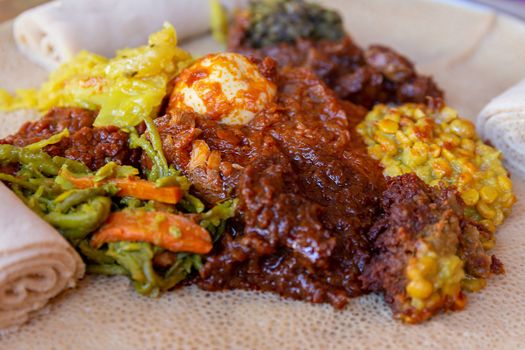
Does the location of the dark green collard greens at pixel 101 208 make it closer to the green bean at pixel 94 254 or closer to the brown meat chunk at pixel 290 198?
the green bean at pixel 94 254

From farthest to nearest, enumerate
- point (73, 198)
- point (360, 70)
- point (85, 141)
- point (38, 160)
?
point (360, 70) < point (85, 141) < point (38, 160) < point (73, 198)

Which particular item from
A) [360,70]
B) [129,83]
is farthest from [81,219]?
[360,70]

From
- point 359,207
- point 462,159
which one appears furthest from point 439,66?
point 359,207

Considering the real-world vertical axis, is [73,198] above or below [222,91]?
below

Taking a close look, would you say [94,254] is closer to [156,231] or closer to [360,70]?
[156,231]

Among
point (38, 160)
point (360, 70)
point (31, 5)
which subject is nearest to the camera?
point (38, 160)

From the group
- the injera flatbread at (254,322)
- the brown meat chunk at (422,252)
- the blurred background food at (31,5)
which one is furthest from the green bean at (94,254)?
the blurred background food at (31,5)

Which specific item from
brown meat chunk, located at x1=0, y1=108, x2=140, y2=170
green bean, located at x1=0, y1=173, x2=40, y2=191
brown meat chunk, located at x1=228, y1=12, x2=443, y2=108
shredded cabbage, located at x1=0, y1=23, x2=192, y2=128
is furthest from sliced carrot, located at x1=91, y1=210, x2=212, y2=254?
brown meat chunk, located at x1=228, y1=12, x2=443, y2=108
